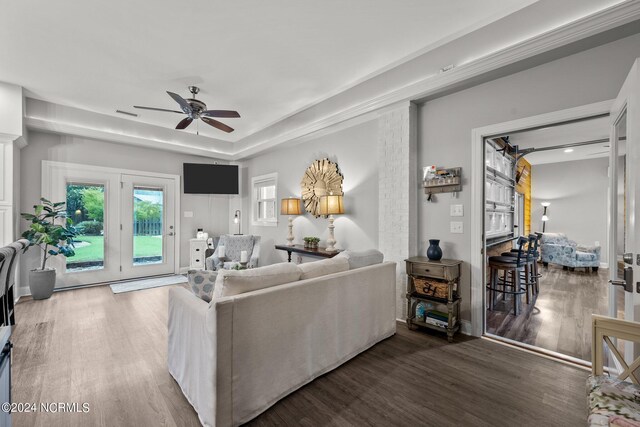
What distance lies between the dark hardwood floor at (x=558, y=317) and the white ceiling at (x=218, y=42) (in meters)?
2.74

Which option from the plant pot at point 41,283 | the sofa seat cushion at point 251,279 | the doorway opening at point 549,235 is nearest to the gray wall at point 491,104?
the doorway opening at point 549,235

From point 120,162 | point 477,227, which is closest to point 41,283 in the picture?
point 120,162

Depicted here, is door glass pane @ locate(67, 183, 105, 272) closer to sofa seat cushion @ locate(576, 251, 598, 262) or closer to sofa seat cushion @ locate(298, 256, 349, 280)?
sofa seat cushion @ locate(298, 256, 349, 280)

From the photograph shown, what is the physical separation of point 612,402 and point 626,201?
4.05ft

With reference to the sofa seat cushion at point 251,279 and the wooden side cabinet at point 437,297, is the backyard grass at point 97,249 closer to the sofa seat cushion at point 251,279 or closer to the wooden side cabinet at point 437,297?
the sofa seat cushion at point 251,279

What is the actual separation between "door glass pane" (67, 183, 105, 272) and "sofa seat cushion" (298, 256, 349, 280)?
4.69 metres

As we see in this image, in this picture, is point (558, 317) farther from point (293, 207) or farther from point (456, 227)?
point (293, 207)

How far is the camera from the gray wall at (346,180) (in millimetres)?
3947

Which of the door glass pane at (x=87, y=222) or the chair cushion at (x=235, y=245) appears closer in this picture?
the door glass pane at (x=87, y=222)

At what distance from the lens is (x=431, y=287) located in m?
2.96

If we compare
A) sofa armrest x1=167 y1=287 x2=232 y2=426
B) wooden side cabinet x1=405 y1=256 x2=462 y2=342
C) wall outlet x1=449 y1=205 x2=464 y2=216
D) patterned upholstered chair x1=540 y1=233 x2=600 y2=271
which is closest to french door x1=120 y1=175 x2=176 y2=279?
sofa armrest x1=167 y1=287 x2=232 y2=426

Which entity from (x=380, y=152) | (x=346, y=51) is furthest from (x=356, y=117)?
(x=346, y=51)

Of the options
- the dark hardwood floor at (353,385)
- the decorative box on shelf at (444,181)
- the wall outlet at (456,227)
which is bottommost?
the dark hardwood floor at (353,385)

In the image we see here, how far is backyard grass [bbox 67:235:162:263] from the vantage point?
5.01 metres
